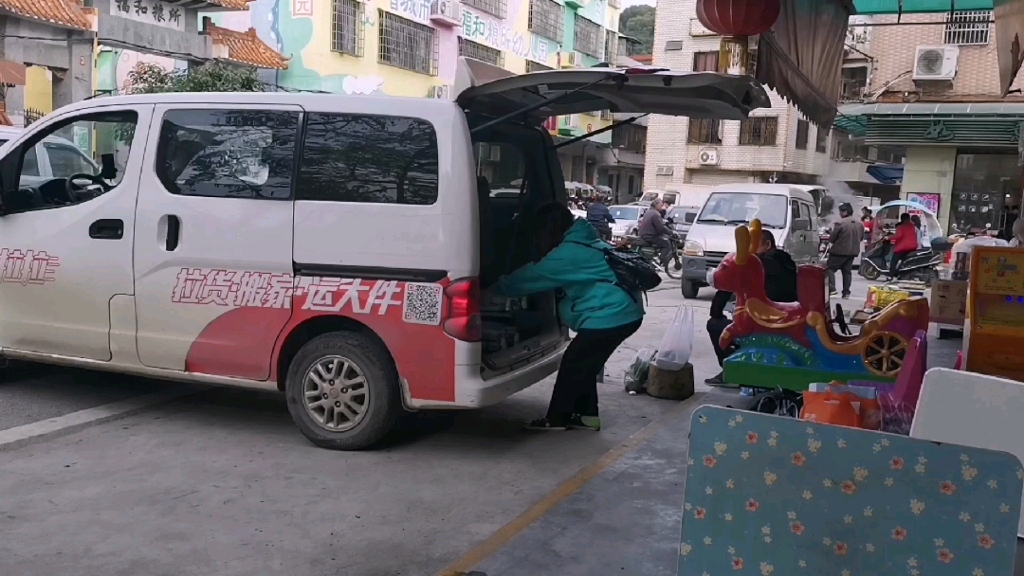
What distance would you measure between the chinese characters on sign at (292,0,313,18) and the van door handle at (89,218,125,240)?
21.4 metres

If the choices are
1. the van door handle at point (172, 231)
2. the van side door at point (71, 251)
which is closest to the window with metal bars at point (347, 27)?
the van side door at point (71, 251)

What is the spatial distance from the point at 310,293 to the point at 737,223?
32.6ft

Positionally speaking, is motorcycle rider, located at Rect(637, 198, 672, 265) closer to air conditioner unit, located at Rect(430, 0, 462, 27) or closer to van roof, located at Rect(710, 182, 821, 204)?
van roof, located at Rect(710, 182, 821, 204)

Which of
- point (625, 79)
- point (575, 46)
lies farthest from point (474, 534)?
point (575, 46)

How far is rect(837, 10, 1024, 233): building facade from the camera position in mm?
21516

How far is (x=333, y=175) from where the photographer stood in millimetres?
5016

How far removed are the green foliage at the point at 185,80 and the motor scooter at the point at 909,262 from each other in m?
11.9

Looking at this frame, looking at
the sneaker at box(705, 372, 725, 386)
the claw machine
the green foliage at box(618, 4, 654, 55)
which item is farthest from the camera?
the green foliage at box(618, 4, 654, 55)

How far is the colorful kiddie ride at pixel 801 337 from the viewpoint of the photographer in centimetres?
Result: 563

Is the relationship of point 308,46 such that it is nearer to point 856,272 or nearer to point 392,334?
point 856,272

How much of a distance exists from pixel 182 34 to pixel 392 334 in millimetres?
16766

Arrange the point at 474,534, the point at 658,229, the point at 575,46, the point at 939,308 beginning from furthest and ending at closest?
the point at 575,46 → the point at 658,229 → the point at 939,308 → the point at 474,534

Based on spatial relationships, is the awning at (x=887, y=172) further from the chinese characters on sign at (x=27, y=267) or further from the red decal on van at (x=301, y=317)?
the chinese characters on sign at (x=27, y=267)

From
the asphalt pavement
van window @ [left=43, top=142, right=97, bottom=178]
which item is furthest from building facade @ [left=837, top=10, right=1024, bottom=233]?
the asphalt pavement
